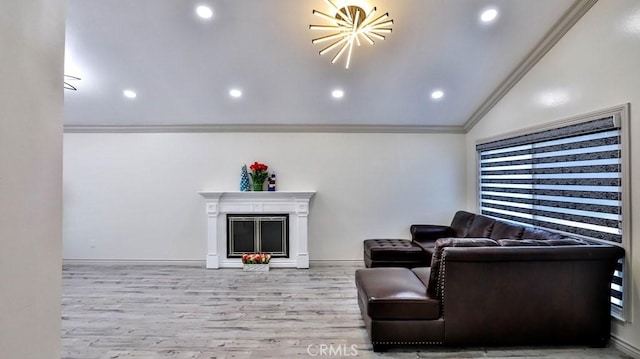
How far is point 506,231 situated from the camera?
3.94m

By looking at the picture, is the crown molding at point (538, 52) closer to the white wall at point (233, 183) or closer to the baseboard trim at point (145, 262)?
the white wall at point (233, 183)

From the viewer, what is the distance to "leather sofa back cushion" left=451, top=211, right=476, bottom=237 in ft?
16.0

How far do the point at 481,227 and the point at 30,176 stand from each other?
4.79 metres

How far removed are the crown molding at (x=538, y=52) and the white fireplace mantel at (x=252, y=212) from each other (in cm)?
301

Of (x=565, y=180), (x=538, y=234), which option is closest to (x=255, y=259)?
(x=538, y=234)

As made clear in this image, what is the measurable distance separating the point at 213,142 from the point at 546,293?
495 centimetres

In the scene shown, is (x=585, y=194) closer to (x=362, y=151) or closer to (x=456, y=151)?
(x=456, y=151)

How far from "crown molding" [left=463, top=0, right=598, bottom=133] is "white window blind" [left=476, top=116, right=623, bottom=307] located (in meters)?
0.60

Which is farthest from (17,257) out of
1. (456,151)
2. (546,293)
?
(456,151)

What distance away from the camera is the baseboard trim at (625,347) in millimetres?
2608

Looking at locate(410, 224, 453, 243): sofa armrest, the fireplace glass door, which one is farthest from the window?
the fireplace glass door

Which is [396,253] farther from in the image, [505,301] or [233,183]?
[233,183]

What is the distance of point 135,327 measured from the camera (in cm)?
320

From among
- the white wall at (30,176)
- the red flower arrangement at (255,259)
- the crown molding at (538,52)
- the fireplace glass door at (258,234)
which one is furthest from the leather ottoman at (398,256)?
the white wall at (30,176)
